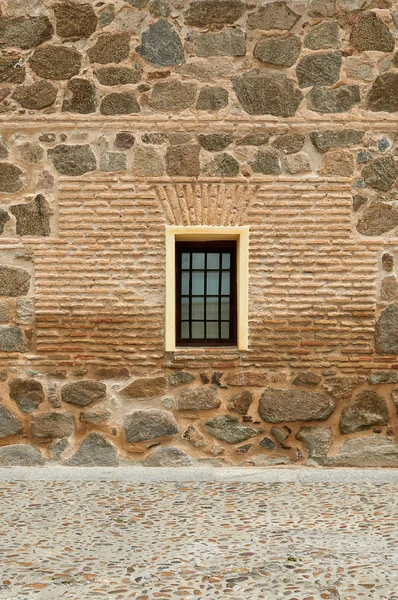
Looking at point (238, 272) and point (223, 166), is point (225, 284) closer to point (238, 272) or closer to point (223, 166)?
point (238, 272)

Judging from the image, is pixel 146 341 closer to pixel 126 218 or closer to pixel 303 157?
pixel 126 218

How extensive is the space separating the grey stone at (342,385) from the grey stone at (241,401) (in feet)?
2.15

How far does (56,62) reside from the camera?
5891 mm

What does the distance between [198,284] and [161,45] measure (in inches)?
80.9

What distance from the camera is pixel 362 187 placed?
5930 mm

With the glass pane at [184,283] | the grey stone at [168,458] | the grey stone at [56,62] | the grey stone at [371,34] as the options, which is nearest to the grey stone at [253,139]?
the grey stone at [371,34]

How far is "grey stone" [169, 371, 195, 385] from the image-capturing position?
5926 millimetres

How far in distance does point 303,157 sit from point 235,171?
0.59m

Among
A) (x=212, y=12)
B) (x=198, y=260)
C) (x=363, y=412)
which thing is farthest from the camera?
(x=198, y=260)

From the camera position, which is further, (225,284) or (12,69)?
(225,284)

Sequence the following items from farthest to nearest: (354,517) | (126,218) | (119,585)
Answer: (126,218)
(354,517)
(119,585)

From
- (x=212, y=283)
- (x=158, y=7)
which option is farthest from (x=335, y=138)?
(x=158, y=7)

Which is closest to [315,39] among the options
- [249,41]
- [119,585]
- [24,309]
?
[249,41]

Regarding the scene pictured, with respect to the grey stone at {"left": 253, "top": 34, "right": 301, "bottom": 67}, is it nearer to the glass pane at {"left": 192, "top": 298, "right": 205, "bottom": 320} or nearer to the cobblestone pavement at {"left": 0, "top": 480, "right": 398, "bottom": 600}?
the glass pane at {"left": 192, "top": 298, "right": 205, "bottom": 320}
